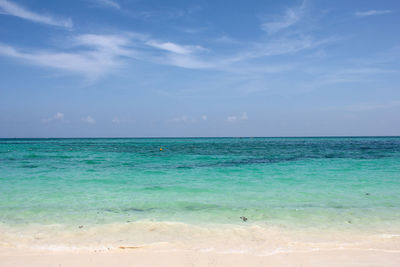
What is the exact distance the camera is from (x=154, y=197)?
957 cm

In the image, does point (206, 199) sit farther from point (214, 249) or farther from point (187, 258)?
point (187, 258)

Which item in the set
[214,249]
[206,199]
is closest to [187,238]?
[214,249]

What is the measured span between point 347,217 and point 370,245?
1843 mm

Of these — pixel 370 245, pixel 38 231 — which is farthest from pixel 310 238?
pixel 38 231

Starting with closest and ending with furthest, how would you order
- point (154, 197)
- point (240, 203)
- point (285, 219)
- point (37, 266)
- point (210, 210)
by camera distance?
Answer: point (37, 266)
point (285, 219)
point (210, 210)
point (240, 203)
point (154, 197)

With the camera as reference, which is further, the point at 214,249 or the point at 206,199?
the point at 206,199

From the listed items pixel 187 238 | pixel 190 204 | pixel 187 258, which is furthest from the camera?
pixel 190 204

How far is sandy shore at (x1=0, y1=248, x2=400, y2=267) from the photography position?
4.62 metres

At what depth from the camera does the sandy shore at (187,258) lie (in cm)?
462

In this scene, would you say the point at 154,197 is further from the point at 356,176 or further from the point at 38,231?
the point at 356,176

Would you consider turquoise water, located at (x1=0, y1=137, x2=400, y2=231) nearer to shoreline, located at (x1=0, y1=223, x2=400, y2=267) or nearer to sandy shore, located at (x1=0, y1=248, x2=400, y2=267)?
shoreline, located at (x1=0, y1=223, x2=400, y2=267)

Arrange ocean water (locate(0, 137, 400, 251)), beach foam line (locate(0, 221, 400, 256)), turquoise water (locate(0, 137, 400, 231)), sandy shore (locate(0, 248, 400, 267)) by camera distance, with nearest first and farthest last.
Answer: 1. sandy shore (locate(0, 248, 400, 267))
2. beach foam line (locate(0, 221, 400, 256))
3. ocean water (locate(0, 137, 400, 251))
4. turquoise water (locate(0, 137, 400, 231))

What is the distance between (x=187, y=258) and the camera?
190 inches

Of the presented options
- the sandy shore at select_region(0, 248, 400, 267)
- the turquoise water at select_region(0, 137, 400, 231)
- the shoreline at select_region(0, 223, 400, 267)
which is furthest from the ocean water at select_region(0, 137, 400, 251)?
the sandy shore at select_region(0, 248, 400, 267)
